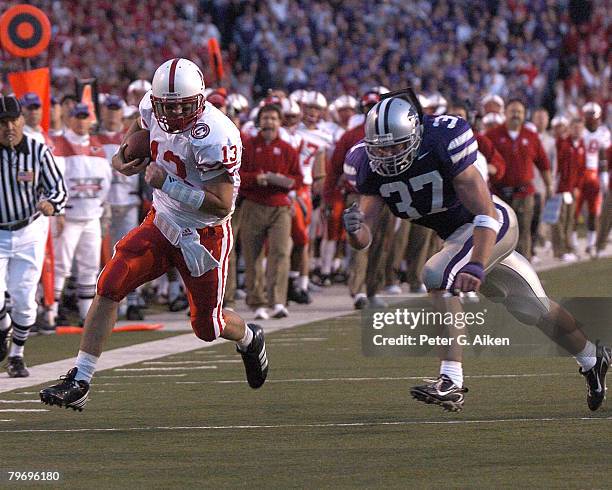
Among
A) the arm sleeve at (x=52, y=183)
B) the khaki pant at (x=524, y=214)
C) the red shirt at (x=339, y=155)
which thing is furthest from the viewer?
the khaki pant at (x=524, y=214)

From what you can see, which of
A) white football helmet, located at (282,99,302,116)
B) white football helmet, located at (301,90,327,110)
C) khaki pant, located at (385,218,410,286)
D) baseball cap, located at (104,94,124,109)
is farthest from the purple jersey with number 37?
white football helmet, located at (301,90,327,110)

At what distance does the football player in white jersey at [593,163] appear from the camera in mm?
19266

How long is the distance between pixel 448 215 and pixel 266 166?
520 centimetres

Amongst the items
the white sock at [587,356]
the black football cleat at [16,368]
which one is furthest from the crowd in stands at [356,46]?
the white sock at [587,356]

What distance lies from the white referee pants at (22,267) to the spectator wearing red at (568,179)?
32.4 feet

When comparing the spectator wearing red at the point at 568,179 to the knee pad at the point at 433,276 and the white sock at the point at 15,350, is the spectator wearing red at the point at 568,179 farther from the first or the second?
the knee pad at the point at 433,276

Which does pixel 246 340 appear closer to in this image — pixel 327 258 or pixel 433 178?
pixel 433 178

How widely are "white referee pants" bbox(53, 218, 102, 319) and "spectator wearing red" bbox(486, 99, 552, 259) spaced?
4.75 metres

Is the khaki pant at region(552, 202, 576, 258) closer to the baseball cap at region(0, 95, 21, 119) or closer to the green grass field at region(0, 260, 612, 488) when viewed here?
the green grass field at region(0, 260, 612, 488)

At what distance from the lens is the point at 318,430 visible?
23.0 feet

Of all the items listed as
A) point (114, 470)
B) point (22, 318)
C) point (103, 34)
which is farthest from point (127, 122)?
point (103, 34)

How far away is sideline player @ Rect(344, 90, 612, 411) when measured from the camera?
7.28 m

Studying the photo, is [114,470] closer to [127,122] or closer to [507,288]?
[507,288]

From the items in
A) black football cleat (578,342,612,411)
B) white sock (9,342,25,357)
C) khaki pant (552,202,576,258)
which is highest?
black football cleat (578,342,612,411)
